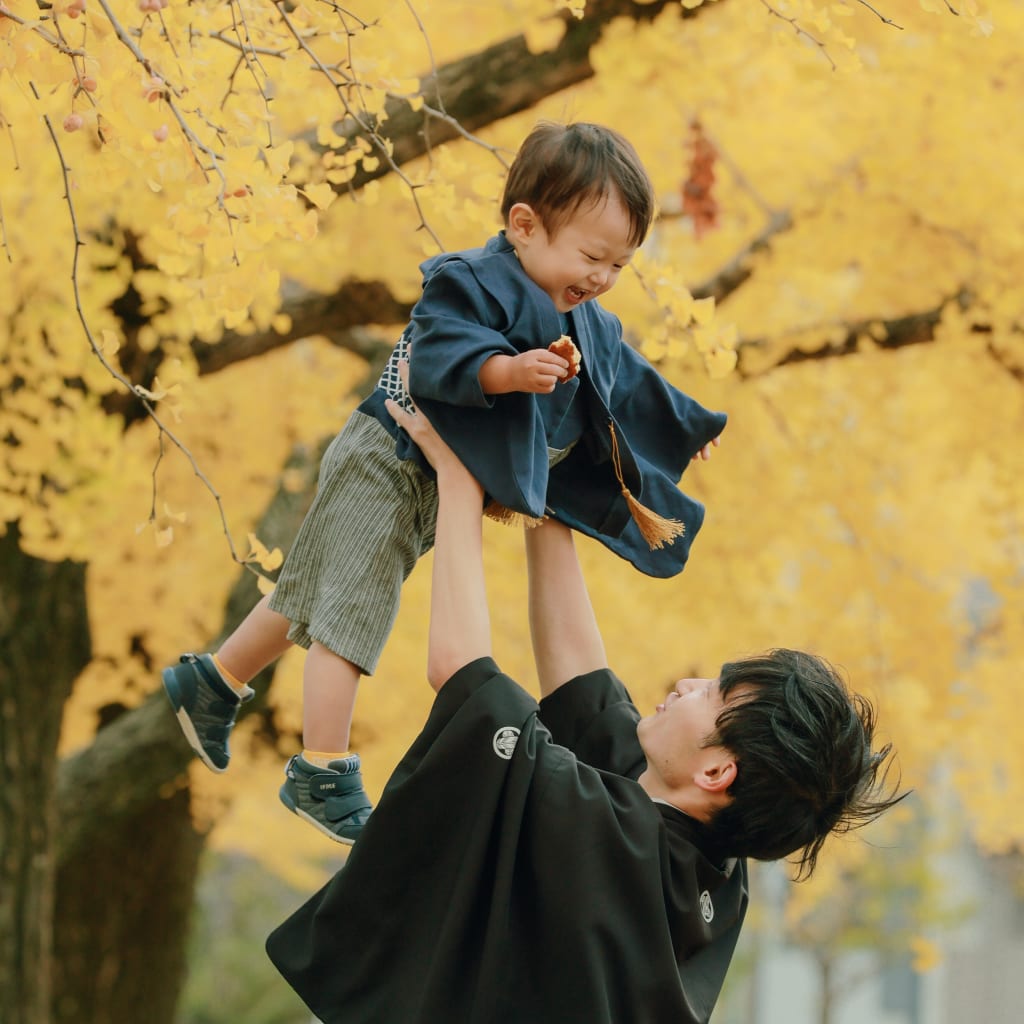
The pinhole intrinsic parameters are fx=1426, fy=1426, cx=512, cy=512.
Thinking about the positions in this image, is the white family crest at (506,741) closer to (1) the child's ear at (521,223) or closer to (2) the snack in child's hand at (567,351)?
(2) the snack in child's hand at (567,351)

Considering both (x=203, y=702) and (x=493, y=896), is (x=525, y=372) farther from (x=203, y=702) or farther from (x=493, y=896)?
(x=203, y=702)

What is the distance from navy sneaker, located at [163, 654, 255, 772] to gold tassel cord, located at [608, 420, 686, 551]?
85cm

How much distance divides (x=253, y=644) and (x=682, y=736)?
85 cm

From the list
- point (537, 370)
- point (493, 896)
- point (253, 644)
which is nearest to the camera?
point (537, 370)

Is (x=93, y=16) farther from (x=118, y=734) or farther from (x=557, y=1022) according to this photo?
(x=118, y=734)

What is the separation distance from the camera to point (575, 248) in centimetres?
233

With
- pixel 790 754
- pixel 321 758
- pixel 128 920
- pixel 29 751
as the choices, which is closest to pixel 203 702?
pixel 321 758

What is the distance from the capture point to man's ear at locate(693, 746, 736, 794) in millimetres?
2363

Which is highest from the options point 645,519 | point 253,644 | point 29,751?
point 645,519

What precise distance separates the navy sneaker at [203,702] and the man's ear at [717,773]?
3.05 ft

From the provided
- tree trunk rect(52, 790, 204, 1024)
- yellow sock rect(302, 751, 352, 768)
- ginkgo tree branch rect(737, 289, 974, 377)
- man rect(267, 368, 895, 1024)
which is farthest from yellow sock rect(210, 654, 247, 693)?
tree trunk rect(52, 790, 204, 1024)

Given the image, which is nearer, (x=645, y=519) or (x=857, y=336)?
(x=645, y=519)

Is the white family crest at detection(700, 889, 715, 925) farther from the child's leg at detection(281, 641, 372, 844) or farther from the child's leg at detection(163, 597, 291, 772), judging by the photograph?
the child's leg at detection(163, 597, 291, 772)

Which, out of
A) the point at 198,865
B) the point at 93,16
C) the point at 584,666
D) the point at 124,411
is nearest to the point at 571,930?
the point at 584,666
